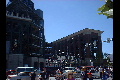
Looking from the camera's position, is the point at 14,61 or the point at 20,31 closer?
the point at 14,61

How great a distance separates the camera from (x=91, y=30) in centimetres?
7775

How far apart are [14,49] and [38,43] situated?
12.0m

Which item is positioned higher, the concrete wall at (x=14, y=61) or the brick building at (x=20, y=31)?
the brick building at (x=20, y=31)

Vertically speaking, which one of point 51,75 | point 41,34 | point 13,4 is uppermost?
point 13,4

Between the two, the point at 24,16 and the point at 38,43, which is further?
the point at 38,43

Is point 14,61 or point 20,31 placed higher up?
point 20,31

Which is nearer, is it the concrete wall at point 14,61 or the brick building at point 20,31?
the concrete wall at point 14,61

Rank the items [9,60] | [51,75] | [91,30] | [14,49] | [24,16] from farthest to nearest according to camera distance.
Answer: [91,30] < [24,16] < [14,49] < [9,60] < [51,75]

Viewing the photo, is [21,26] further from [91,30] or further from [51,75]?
[91,30]

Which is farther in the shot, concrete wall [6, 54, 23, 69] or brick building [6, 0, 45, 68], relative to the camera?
brick building [6, 0, 45, 68]

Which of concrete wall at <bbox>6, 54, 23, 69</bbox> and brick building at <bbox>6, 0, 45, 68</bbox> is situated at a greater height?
brick building at <bbox>6, 0, 45, 68</bbox>
